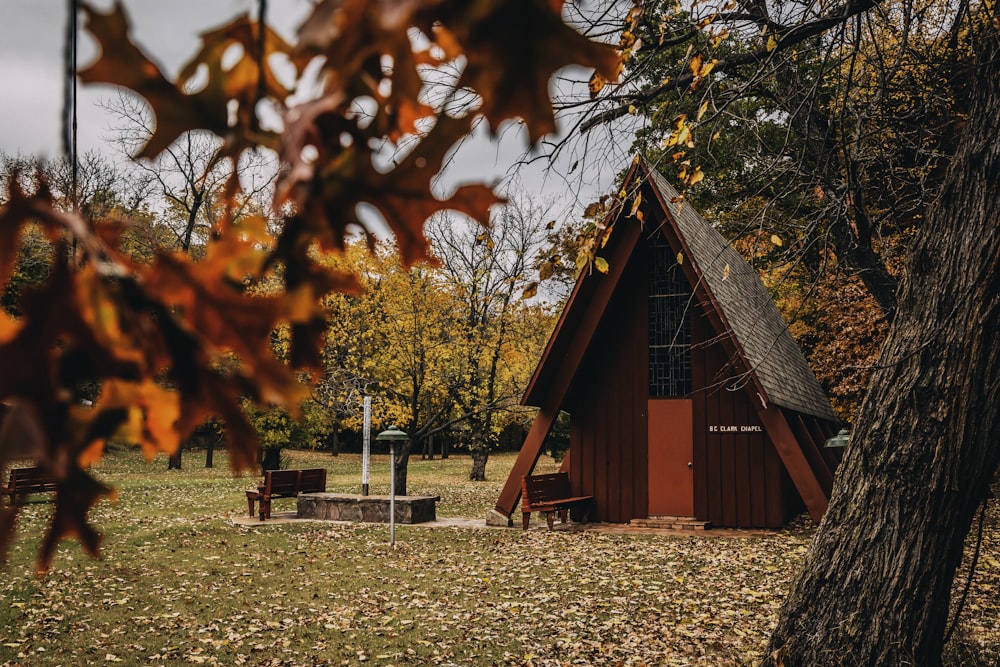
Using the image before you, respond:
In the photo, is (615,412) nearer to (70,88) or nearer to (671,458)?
(671,458)

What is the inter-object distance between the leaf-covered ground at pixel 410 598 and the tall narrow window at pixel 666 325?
3570 millimetres

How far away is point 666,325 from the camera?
16.4 metres

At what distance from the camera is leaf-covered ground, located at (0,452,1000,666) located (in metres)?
7.39

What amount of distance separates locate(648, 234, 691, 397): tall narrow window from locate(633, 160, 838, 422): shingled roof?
2.71 ft

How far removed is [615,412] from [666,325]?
7.22 ft

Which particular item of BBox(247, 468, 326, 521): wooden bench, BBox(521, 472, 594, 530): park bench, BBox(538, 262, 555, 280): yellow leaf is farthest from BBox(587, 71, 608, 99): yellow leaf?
BBox(247, 468, 326, 521): wooden bench

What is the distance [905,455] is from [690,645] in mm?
3700

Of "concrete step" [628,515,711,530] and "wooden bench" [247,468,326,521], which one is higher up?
"wooden bench" [247,468,326,521]

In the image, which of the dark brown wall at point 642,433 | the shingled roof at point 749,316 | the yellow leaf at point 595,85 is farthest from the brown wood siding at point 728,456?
the yellow leaf at point 595,85

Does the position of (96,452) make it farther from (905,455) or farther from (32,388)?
(905,455)

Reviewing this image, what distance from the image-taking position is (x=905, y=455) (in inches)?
180

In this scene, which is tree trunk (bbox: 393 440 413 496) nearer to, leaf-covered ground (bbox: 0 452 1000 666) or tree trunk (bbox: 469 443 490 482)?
leaf-covered ground (bbox: 0 452 1000 666)

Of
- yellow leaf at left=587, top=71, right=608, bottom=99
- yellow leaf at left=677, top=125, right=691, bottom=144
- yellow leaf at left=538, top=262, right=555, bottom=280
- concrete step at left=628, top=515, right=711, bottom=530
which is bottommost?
concrete step at left=628, top=515, right=711, bottom=530

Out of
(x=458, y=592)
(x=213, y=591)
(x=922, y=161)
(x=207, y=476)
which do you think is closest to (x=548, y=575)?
(x=458, y=592)
